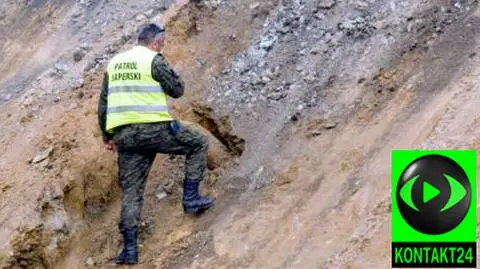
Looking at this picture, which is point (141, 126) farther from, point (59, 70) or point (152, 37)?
point (59, 70)

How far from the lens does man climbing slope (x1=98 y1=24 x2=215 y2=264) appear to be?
250 inches

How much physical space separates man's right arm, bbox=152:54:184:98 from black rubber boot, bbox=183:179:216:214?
75cm

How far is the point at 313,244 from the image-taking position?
235 inches

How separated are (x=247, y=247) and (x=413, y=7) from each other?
2.70 meters

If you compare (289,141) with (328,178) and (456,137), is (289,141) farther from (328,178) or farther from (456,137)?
(456,137)

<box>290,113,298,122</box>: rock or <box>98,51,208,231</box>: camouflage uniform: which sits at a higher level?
<box>290,113,298,122</box>: rock

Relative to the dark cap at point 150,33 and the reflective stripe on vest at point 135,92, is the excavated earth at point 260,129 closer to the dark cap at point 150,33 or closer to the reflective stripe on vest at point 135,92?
the reflective stripe on vest at point 135,92

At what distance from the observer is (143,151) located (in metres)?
6.55

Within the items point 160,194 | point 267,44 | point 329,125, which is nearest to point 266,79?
point 267,44

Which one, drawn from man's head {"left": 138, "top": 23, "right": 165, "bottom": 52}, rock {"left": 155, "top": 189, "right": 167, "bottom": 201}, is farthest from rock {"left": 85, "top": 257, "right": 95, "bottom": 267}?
man's head {"left": 138, "top": 23, "right": 165, "bottom": 52}

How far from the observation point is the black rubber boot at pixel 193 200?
263 inches

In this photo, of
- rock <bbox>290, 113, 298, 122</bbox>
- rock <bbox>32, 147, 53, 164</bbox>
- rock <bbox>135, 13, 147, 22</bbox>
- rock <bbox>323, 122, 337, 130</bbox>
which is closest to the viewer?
rock <bbox>323, 122, 337, 130</bbox>

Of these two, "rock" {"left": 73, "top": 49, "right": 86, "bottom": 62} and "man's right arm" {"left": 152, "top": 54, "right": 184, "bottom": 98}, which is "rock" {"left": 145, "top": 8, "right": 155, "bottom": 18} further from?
"man's right arm" {"left": 152, "top": 54, "right": 184, "bottom": 98}

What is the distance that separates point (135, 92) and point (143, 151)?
47 centimetres
